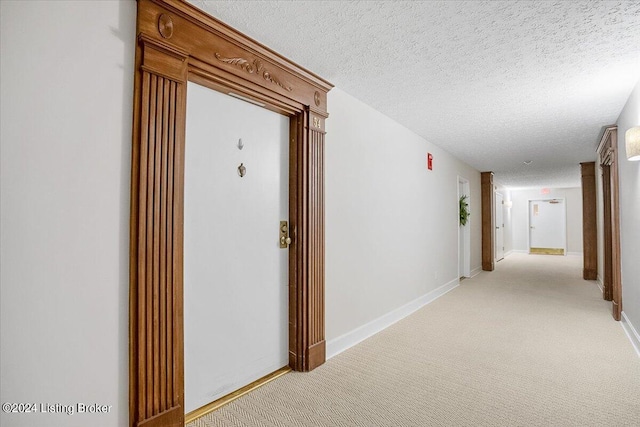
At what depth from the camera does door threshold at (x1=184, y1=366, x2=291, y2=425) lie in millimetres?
1848

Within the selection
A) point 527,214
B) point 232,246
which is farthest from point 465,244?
point 527,214

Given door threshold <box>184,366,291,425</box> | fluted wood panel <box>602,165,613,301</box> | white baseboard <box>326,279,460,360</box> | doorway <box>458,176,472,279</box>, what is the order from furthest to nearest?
doorway <box>458,176,472,279</box> → fluted wood panel <box>602,165,613,301</box> → white baseboard <box>326,279,460,360</box> → door threshold <box>184,366,291,425</box>

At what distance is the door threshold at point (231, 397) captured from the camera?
185 cm

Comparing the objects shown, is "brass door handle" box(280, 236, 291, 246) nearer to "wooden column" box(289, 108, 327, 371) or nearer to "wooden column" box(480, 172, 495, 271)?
"wooden column" box(289, 108, 327, 371)

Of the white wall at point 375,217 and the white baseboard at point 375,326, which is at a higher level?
the white wall at point 375,217

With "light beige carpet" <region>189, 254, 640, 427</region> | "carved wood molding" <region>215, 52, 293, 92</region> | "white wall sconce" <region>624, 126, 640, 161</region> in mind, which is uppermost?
"carved wood molding" <region>215, 52, 293, 92</region>

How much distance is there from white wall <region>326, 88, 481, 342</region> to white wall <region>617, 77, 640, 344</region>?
2.08 meters

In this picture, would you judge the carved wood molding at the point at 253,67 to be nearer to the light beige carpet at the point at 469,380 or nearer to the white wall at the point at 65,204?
the white wall at the point at 65,204

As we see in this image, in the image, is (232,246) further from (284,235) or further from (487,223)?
(487,223)

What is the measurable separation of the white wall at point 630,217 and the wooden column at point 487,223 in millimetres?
3910

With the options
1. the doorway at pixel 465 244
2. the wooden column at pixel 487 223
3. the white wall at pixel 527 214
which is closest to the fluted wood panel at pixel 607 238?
the doorway at pixel 465 244

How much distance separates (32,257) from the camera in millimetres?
1263

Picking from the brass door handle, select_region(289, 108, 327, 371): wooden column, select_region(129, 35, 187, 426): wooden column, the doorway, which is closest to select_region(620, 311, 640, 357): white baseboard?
select_region(289, 108, 327, 371): wooden column

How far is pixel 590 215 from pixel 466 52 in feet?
19.2
